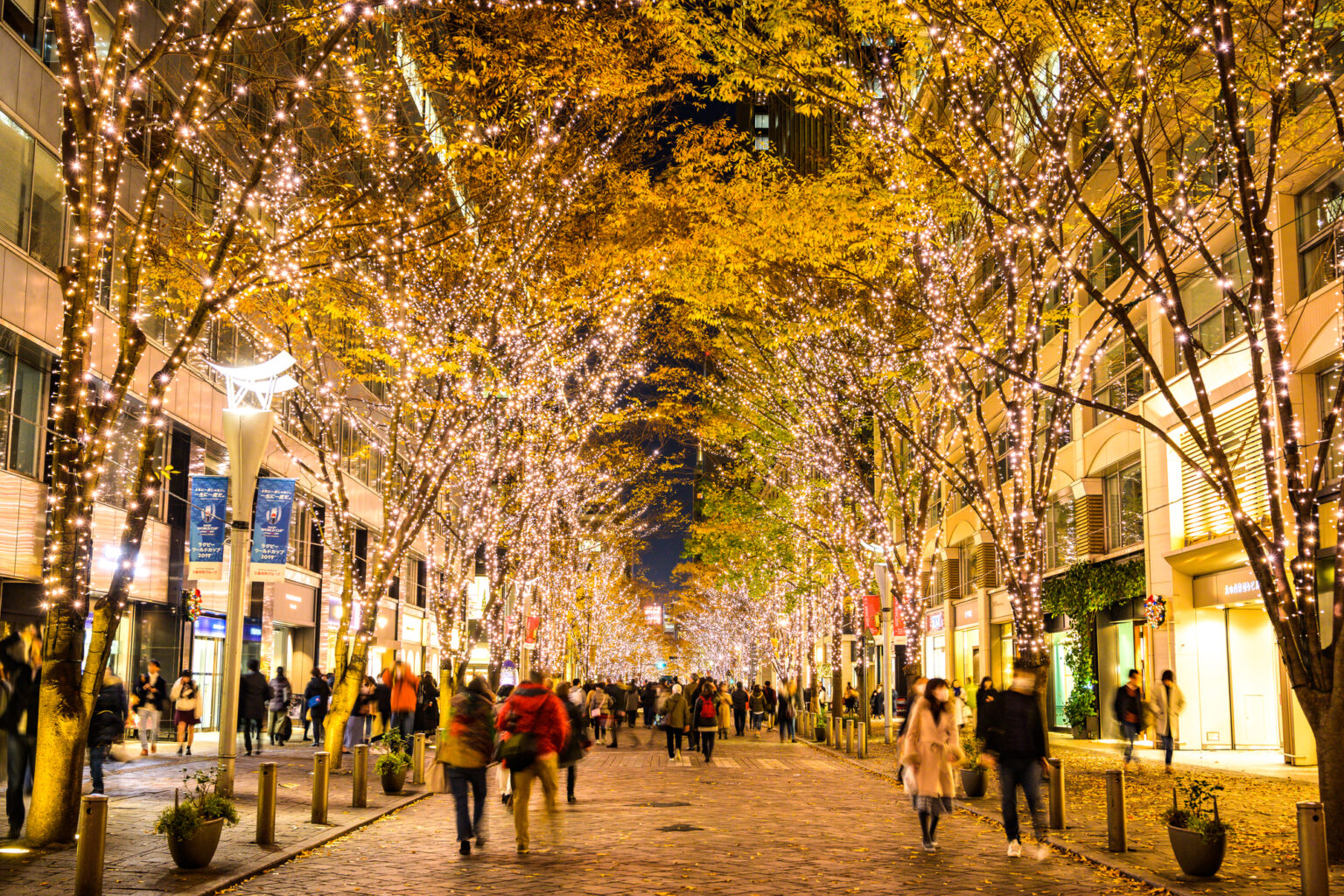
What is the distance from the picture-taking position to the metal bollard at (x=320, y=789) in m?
12.4

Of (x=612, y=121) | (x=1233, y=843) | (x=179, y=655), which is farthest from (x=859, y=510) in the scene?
(x=1233, y=843)

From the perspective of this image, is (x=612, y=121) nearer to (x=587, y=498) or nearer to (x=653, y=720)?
(x=587, y=498)

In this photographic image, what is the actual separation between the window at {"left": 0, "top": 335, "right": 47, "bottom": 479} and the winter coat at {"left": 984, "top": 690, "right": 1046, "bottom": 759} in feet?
54.0

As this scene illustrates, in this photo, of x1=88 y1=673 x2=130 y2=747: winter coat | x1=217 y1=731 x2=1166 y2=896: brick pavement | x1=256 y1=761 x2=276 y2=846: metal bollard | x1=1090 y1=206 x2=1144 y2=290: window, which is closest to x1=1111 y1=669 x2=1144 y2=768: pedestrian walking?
x1=217 y1=731 x2=1166 y2=896: brick pavement

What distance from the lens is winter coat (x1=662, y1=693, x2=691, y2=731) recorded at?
24.6 metres

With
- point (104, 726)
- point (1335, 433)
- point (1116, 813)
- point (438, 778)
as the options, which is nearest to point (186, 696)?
point (104, 726)

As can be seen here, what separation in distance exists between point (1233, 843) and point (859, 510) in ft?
59.0

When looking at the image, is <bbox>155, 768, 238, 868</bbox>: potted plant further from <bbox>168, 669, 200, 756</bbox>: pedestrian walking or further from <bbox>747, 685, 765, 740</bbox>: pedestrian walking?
<bbox>747, 685, 765, 740</bbox>: pedestrian walking

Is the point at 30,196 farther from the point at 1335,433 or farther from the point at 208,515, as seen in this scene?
the point at 1335,433

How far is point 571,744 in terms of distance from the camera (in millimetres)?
13938

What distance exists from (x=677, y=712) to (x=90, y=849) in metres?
17.3

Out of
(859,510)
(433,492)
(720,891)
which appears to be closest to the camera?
(720,891)

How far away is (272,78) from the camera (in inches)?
452

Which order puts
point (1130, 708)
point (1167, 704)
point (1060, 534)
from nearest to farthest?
1. point (1167, 704)
2. point (1130, 708)
3. point (1060, 534)
